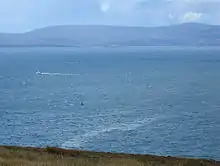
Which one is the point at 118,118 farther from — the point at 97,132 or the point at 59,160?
the point at 59,160

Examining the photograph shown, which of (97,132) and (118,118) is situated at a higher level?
(118,118)

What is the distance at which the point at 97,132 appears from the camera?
42094 millimetres

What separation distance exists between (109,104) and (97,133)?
1721 centimetres

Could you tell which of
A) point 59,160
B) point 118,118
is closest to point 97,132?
point 118,118

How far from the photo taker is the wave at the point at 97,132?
37.9 metres

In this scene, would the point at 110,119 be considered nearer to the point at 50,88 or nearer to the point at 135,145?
the point at 135,145

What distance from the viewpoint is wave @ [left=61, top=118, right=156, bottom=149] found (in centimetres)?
3794

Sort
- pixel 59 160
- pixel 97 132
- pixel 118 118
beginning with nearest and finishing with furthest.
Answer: pixel 59 160, pixel 97 132, pixel 118 118

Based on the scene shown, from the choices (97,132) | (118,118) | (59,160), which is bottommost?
(59,160)

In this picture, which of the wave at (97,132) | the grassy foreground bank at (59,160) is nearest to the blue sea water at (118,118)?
the wave at (97,132)

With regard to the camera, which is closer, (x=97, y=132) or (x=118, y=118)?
(x=97, y=132)

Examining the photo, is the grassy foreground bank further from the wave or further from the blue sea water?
the blue sea water

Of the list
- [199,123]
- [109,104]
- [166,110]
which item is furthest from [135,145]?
[109,104]

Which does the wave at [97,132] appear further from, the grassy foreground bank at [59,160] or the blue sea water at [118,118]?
the grassy foreground bank at [59,160]
